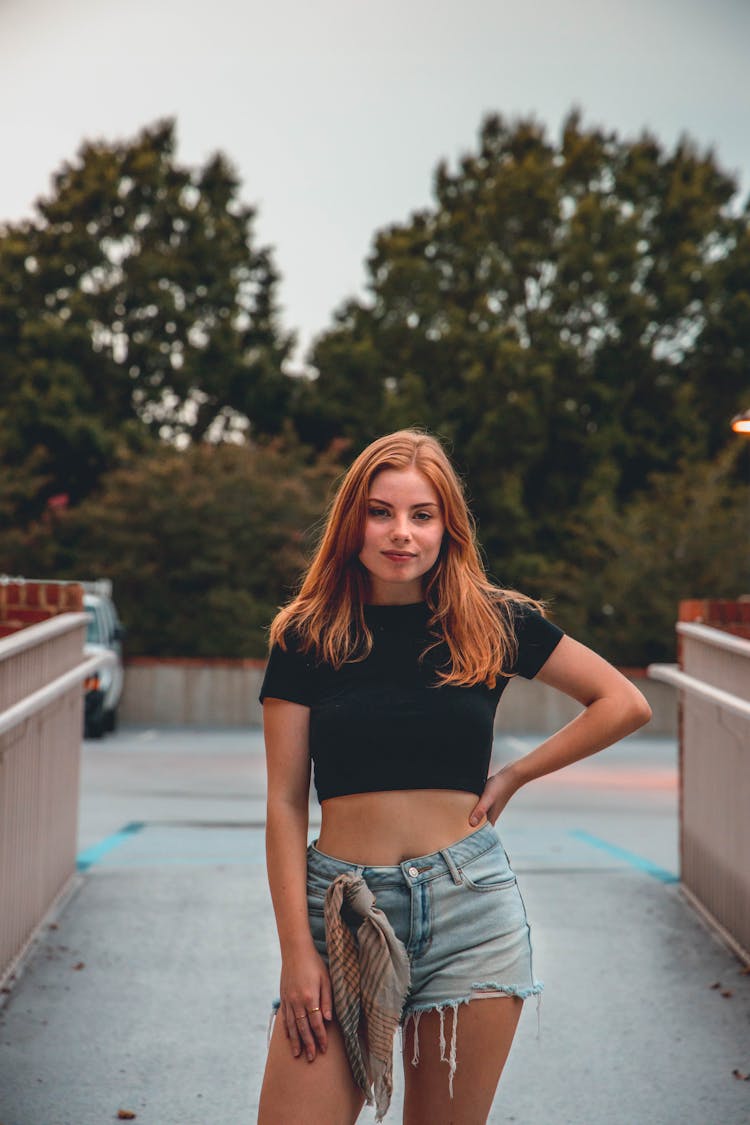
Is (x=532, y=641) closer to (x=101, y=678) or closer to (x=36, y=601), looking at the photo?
(x=36, y=601)

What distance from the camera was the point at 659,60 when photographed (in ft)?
113

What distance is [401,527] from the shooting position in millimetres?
2773

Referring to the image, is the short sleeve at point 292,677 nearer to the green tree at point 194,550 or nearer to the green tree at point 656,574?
the green tree at point 656,574

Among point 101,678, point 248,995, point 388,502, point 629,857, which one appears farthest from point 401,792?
point 101,678

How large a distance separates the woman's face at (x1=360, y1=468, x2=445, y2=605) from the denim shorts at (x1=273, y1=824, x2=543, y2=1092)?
532 mm

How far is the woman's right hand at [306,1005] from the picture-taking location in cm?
252

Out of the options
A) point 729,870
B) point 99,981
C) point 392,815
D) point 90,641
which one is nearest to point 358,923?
point 392,815

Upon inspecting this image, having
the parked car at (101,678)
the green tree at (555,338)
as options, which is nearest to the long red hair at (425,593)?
the parked car at (101,678)

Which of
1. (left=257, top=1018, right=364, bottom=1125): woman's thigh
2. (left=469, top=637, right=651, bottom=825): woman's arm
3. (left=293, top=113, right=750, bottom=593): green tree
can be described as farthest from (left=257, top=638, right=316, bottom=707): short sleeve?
(left=293, top=113, right=750, bottom=593): green tree

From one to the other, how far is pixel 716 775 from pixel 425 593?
375 cm

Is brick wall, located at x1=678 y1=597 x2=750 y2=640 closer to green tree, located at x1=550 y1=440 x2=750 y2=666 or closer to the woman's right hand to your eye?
the woman's right hand

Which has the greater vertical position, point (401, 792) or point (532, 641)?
point (532, 641)

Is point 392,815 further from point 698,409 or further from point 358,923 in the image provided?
point 698,409

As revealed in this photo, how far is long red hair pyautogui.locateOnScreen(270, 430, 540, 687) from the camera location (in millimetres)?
2744
